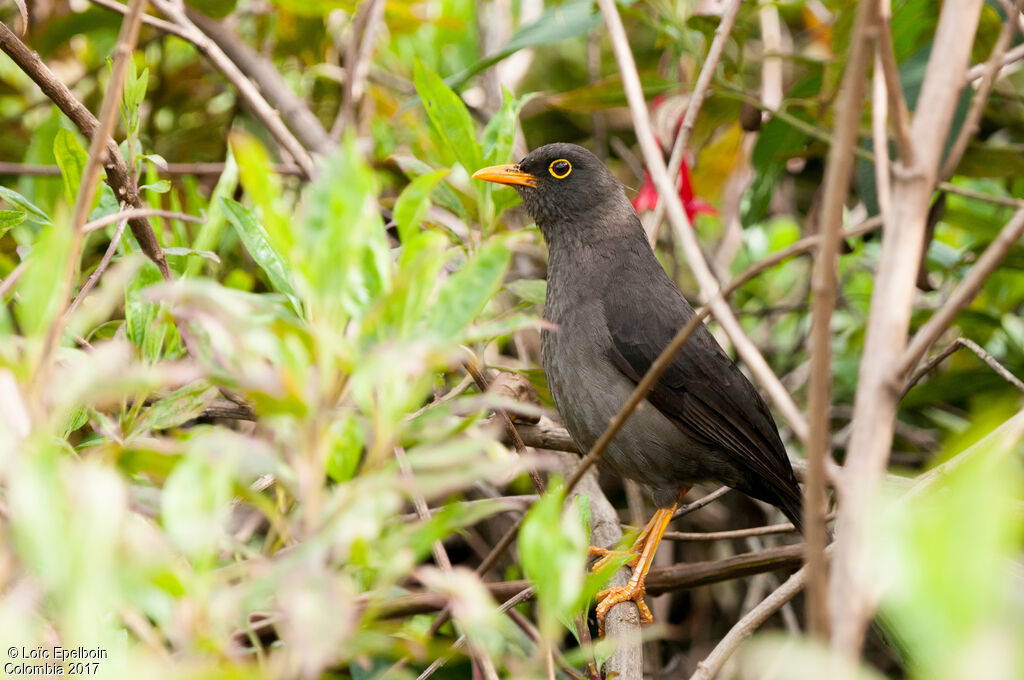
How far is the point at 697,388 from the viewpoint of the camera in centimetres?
437

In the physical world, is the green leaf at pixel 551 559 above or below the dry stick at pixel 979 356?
above

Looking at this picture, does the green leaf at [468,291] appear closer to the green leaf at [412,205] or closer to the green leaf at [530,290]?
the green leaf at [412,205]

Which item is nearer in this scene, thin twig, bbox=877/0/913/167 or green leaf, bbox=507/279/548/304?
thin twig, bbox=877/0/913/167

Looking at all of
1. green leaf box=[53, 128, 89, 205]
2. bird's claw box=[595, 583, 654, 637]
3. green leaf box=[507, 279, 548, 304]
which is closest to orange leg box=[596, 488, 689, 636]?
bird's claw box=[595, 583, 654, 637]

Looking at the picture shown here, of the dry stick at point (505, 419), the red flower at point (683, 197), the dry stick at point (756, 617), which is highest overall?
the red flower at point (683, 197)

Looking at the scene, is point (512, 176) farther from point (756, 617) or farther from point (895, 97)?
point (895, 97)

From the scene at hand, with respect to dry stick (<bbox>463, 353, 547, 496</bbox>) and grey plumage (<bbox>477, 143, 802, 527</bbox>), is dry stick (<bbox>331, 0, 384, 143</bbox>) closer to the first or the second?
grey plumage (<bbox>477, 143, 802, 527</bbox>)

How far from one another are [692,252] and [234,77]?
2669 mm

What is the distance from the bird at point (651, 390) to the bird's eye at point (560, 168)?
0.58 feet

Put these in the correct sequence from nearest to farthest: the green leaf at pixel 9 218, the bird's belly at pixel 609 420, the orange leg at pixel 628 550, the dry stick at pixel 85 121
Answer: the green leaf at pixel 9 218 < the dry stick at pixel 85 121 < the orange leg at pixel 628 550 < the bird's belly at pixel 609 420

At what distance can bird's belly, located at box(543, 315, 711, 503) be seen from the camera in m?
4.04

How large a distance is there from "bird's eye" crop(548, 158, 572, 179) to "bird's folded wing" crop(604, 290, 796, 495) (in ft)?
2.40

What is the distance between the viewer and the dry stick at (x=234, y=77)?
379 cm

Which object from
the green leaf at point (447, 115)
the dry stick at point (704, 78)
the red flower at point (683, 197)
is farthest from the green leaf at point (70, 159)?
the red flower at point (683, 197)
